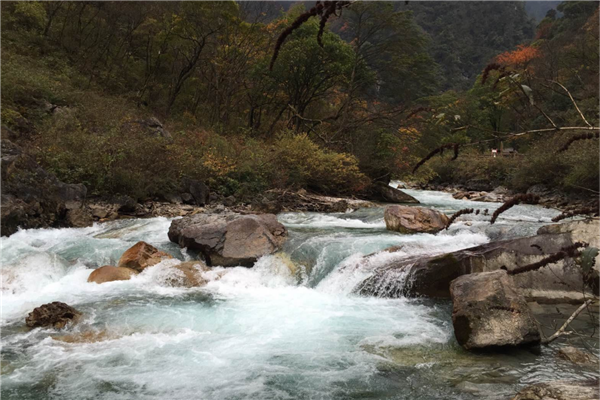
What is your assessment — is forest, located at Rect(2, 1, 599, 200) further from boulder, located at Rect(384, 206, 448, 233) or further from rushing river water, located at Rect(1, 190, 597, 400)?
rushing river water, located at Rect(1, 190, 597, 400)

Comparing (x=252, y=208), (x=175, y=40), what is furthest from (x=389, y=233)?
(x=175, y=40)

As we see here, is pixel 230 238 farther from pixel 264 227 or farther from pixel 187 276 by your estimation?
Answer: pixel 187 276

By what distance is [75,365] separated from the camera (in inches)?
185

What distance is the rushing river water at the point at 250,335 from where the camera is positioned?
4352 mm

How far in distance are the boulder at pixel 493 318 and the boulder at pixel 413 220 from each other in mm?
4518

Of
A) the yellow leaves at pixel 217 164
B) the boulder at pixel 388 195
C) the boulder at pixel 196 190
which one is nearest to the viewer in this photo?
the boulder at pixel 196 190

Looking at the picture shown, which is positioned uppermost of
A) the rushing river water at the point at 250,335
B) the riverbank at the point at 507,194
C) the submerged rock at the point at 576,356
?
the rushing river water at the point at 250,335

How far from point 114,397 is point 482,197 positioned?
18.8 meters

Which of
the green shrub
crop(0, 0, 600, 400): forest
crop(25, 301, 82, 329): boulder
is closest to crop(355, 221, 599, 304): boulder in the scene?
crop(0, 0, 600, 400): forest

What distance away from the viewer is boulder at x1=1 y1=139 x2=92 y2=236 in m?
9.39

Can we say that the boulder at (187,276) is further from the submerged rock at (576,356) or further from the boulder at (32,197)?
the submerged rock at (576,356)

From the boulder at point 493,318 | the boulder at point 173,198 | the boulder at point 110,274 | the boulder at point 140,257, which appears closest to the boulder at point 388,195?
the boulder at point 173,198

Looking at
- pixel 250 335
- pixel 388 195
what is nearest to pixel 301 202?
pixel 388 195

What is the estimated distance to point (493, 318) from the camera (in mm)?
5191
